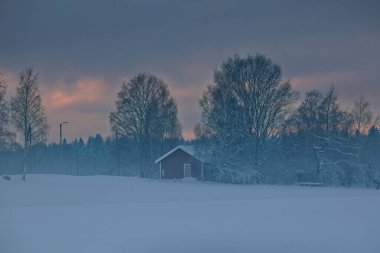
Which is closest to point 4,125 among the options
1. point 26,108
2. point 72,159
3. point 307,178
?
point 26,108

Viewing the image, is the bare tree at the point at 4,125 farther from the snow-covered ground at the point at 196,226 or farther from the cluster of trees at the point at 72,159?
the cluster of trees at the point at 72,159

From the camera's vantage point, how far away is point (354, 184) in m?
53.3

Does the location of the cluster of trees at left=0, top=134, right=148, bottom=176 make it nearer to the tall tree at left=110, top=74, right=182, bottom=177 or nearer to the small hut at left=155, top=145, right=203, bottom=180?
the tall tree at left=110, top=74, right=182, bottom=177

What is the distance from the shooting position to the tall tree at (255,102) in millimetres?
53125

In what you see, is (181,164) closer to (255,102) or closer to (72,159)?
(255,102)

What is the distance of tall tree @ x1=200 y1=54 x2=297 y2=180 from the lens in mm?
53125

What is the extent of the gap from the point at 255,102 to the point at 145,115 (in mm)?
20009

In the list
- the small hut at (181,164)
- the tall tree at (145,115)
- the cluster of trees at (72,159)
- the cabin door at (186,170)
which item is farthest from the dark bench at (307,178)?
the cluster of trees at (72,159)

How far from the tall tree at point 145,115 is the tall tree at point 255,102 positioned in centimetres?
1629

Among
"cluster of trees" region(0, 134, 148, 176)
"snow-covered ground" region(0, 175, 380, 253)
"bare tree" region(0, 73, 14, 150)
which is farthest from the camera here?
"cluster of trees" region(0, 134, 148, 176)

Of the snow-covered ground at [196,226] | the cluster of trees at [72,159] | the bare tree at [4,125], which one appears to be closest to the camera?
the snow-covered ground at [196,226]

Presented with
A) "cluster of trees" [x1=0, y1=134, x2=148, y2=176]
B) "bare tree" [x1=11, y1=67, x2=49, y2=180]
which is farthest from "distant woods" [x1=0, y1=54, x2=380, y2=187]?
"cluster of trees" [x1=0, y1=134, x2=148, y2=176]

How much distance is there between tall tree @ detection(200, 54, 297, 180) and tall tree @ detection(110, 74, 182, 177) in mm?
16287

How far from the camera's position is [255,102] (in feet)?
176
